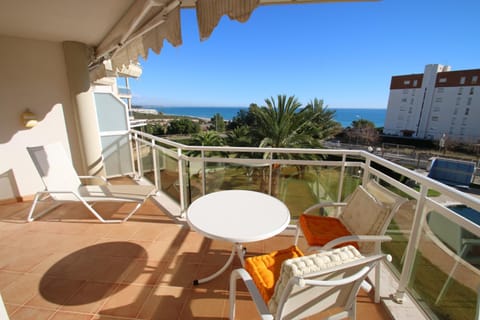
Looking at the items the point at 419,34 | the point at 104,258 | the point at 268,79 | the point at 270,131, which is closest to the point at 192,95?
the point at 268,79

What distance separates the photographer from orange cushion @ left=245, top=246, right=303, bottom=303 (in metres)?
1.36

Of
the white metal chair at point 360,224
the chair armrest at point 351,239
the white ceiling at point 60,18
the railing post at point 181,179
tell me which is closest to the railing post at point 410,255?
the white metal chair at point 360,224

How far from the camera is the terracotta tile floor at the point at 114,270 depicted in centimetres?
178

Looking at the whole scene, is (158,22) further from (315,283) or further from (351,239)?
(351,239)

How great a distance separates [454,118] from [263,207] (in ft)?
220

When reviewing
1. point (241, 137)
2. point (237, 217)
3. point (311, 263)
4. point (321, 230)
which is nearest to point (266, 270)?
point (237, 217)

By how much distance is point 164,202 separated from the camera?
150 inches

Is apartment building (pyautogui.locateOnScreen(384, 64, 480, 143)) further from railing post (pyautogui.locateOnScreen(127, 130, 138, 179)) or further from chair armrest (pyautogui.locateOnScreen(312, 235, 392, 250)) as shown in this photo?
railing post (pyautogui.locateOnScreen(127, 130, 138, 179))

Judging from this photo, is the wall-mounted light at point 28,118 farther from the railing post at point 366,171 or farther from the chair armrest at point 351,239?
the railing post at point 366,171

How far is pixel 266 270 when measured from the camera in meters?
1.49

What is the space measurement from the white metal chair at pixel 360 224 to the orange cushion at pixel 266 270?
396mm

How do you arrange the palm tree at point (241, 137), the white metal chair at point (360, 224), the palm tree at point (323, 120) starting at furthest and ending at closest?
1. the palm tree at point (323, 120)
2. the palm tree at point (241, 137)
3. the white metal chair at point (360, 224)

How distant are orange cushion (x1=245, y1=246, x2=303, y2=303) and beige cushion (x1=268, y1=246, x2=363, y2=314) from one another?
0.82ft

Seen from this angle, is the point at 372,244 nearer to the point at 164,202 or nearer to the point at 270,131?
the point at 164,202
